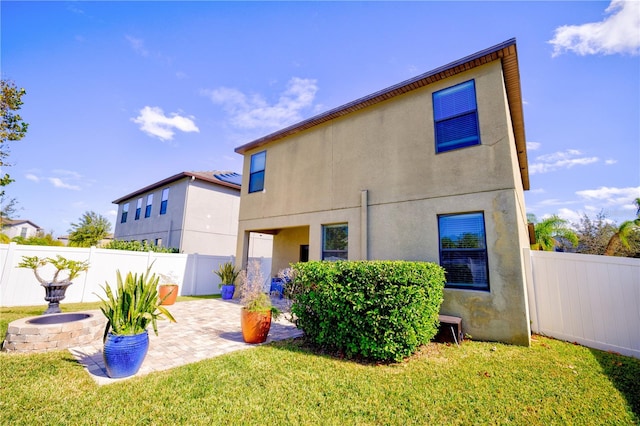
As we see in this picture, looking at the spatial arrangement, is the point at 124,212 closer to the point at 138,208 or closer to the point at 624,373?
the point at 138,208

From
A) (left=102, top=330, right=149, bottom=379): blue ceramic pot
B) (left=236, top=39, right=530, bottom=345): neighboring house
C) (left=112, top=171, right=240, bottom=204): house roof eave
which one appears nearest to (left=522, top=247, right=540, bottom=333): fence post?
(left=236, top=39, right=530, bottom=345): neighboring house

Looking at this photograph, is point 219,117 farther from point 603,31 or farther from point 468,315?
point 603,31

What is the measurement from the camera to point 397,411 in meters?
3.03

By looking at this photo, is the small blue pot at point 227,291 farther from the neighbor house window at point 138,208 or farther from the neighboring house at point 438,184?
the neighbor house window at point 138,208

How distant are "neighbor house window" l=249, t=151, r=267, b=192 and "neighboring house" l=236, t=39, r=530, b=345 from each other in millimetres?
2030

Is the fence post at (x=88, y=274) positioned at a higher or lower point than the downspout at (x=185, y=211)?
lower

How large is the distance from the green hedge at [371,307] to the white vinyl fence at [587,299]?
3203 millimetres

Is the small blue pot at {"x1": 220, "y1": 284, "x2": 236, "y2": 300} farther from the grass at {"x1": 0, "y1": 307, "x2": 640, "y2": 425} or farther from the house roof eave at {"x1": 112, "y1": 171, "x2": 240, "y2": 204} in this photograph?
the house roof eave at {"x1": 112, "y1": 171, "x2": 240, "y2": 204}

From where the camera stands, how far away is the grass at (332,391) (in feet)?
9.47

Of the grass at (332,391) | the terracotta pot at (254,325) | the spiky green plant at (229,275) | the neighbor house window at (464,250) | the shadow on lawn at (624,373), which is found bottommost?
the shadow on lawn at (624,373)

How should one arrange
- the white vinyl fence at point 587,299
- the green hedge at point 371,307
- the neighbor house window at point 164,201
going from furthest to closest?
the neighbor house window at point 164,201
the white vinyl fence at point 587,299
the green hedge at point 371,307

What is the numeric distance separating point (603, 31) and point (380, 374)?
36.2 ft

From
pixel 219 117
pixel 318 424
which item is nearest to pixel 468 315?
pixel 318 424

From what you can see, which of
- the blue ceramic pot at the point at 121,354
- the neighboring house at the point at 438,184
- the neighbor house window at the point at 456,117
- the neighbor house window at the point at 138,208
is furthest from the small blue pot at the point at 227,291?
the neighbor house window at the point at 138,208
